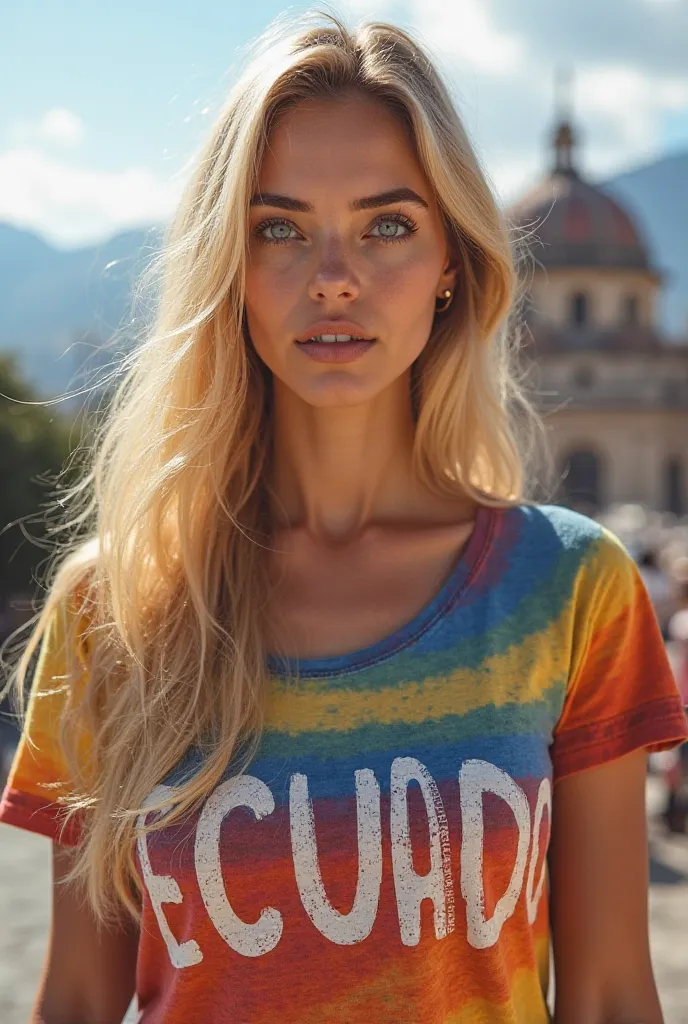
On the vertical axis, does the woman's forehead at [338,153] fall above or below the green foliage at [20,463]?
below

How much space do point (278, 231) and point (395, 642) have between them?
2.20ft

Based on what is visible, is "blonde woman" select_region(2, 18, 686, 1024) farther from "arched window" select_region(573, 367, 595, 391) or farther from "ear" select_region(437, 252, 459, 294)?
"arched window" select_region(573, 367, 595, 391)

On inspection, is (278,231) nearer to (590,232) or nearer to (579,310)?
(590,232)

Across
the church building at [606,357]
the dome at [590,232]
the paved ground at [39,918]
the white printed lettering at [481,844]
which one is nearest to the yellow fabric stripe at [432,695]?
the white printed lettering at [481,844]

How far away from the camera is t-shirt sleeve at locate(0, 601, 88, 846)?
1985 millimetres

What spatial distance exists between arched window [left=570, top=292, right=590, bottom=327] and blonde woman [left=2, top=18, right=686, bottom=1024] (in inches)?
1796

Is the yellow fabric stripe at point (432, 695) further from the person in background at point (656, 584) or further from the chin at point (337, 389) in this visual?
the person in background at point (656, 584)

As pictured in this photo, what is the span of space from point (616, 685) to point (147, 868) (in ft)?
2.40

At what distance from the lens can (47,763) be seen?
6.57 ft

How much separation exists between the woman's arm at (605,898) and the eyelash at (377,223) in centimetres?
86

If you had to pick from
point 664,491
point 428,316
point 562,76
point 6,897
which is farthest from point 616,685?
point 562,76

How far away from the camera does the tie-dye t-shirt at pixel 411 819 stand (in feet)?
5.71

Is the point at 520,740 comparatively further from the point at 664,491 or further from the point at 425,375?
the point at 664,491

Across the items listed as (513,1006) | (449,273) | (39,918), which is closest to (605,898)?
(513,1006)
